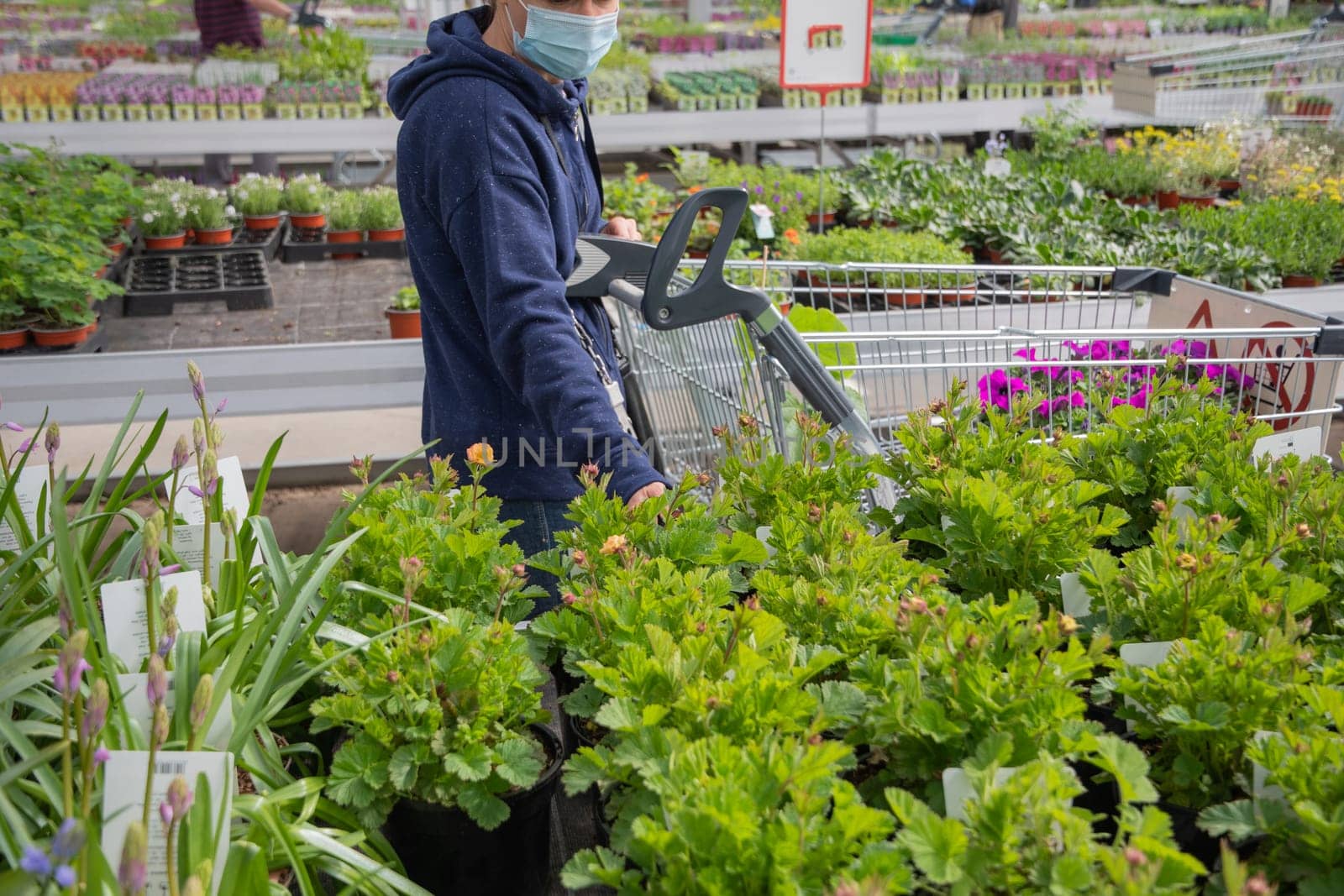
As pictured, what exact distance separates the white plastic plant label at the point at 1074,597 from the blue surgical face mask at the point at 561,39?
112 centimetres

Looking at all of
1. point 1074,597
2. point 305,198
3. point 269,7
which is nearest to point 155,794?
point 1074,597

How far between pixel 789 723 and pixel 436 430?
3.76ft

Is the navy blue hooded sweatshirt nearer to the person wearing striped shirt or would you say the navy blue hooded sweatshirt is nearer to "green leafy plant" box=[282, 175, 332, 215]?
"green leafy plant" box=[282, 175, 332, 215]

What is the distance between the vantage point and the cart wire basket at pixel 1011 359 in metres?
2.09

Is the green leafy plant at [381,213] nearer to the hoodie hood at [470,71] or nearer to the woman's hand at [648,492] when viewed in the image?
the hoodie hood at [470,71]

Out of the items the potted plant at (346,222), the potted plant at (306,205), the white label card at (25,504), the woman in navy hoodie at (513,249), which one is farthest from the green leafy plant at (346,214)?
the white label card at (25,504)

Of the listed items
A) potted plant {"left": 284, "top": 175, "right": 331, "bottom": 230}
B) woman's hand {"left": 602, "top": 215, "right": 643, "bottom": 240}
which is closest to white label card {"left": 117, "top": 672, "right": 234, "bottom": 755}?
woman's hand {"left": 602, "top": 215, "right": 643, "bottom": 240}

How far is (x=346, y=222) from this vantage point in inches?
218

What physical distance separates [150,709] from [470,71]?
1.07 meters

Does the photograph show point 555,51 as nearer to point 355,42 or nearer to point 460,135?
point 460,135

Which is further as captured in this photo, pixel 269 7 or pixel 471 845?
pixel 269 7

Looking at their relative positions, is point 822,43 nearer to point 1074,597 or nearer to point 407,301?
point 407,301

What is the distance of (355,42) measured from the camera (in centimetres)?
743

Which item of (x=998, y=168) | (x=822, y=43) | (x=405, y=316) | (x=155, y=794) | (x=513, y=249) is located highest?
(x=822, y=43)
